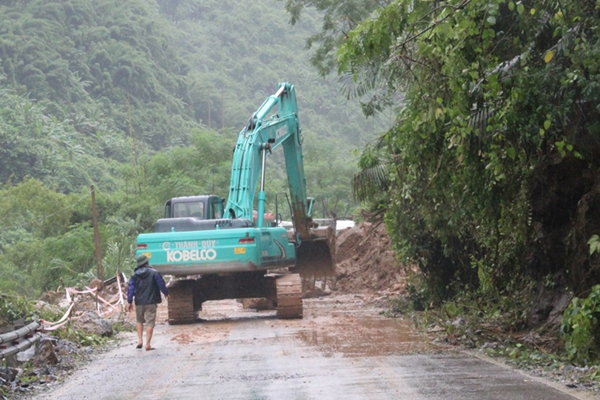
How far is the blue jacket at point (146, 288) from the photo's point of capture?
14.8 meters

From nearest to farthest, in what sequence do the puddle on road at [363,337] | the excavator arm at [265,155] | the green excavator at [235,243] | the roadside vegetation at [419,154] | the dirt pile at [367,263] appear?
the roadside vegetation at [419,154] < the puddle on road at [363,337] < the green excavator at [235,243] < the excavator arm at [265,155] < the dirt pile at [367,263]

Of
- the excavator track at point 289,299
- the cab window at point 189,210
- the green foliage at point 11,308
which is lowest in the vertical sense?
the excavator track at point 289,299

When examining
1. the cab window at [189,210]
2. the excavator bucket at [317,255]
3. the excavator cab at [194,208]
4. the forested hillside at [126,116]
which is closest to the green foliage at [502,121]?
the excavator cab at [194,208]

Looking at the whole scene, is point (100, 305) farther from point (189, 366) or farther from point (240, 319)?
point (189, 366)

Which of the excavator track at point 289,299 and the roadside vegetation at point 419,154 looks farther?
the excavator track at point 289,299

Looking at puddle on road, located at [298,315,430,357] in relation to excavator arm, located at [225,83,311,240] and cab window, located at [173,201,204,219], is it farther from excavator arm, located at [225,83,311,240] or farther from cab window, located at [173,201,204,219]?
cab window, located at [173,201,204,219]

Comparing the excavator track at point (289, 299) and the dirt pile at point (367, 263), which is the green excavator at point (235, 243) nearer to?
the excavator track at point (289, 299)

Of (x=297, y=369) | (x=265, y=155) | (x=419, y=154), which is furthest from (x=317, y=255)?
(x=297, y=369)

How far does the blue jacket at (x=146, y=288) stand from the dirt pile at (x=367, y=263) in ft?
36.0

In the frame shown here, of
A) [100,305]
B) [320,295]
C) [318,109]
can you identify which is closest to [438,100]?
[100,305]

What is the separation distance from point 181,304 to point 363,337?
18.5 ft

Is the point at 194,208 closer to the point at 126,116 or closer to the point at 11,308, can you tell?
the point at 11,308

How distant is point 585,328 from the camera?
10398 mm

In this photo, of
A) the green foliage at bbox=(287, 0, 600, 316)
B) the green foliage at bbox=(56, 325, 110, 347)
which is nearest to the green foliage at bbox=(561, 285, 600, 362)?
the green foliage at bbox=(287, 0, 600, 316)
